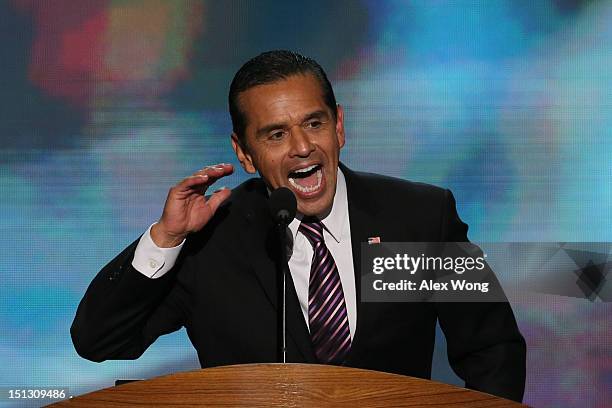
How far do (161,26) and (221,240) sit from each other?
1012 millimetres

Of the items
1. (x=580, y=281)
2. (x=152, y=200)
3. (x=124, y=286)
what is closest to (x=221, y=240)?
(x=124, y=286)

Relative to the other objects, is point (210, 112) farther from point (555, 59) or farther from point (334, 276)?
point (555, 59)

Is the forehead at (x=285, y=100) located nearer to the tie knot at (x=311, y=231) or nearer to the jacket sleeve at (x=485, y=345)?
the tie knot at (x=311, y=231)

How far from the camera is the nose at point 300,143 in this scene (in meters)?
2.50

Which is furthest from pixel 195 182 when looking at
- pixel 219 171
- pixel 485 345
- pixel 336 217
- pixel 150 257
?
pixel 485 345

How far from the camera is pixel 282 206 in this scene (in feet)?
6.40

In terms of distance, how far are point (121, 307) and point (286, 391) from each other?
3.79ft

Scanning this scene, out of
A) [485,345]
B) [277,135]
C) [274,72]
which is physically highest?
[274,72]

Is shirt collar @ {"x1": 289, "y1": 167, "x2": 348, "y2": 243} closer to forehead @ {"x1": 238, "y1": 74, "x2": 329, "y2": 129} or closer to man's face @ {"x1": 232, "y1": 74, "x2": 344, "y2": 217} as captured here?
man's face @ {"x1": 232, "y1": 74, "x2": 344, "y2": 217}

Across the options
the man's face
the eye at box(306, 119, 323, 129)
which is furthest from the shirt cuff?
the eye at box(306, 119, 323, 129)

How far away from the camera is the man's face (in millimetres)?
2510

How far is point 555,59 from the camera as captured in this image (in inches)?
127

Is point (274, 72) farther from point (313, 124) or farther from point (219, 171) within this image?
point (219, 171)

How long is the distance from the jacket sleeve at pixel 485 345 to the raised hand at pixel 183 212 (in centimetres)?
74
